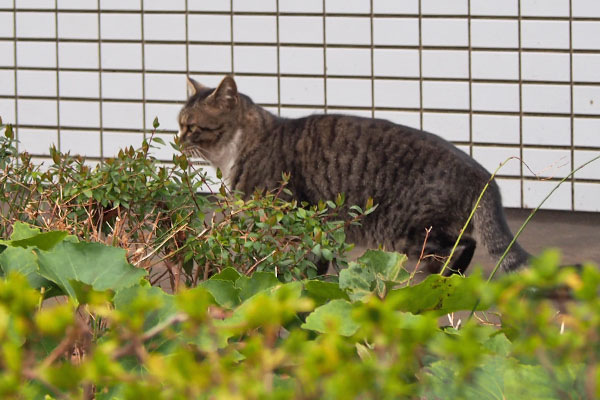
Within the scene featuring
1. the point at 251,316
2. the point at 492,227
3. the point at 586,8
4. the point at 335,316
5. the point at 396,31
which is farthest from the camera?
the point at 396,31

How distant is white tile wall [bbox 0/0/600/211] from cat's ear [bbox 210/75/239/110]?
2.85 feet

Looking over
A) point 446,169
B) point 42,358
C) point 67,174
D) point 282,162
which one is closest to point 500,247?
point 446,169

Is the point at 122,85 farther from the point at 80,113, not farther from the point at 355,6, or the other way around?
the point at 355,6

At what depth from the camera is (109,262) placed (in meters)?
1.63

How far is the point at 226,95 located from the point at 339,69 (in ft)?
3.36

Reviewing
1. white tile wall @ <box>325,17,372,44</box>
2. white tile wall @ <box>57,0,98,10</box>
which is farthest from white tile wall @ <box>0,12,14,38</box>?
white tile wall @ <box>325,17,372,44</box>

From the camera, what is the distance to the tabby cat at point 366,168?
4.11m

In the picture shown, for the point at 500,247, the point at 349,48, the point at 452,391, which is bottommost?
the point at 500,247

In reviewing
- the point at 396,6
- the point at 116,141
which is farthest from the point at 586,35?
the point at 116,141

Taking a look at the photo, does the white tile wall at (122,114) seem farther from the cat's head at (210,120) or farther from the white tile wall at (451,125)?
the white tile wall at (451,125)

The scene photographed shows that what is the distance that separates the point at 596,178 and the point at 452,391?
4.36 metres

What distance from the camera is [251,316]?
0.82m

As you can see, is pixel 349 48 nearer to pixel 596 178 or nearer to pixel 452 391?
pixel 596 178

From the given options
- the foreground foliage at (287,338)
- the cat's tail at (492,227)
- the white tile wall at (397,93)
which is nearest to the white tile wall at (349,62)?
the white tile wall at (397,93)
